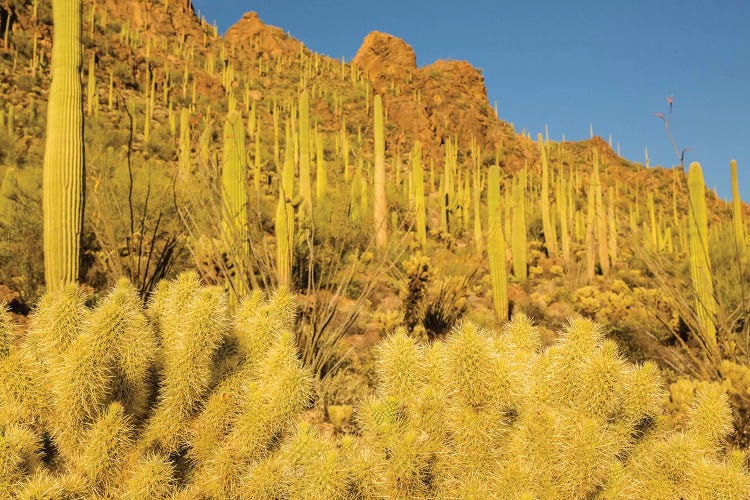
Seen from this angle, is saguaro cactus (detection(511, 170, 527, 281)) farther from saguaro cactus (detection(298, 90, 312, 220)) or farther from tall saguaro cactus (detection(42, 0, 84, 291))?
tall saguaro cactus (detection(42, 0, 84, 291))

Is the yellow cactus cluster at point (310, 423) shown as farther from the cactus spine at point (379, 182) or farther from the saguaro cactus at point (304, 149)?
the cactus spine at point (379, 182)

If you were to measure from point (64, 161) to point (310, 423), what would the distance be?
393 centimetres

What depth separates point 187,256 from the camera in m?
8.79

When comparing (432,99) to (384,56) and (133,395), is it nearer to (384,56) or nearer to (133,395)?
(384,56)

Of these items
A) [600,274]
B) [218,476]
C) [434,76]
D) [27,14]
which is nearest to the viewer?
[218,476]

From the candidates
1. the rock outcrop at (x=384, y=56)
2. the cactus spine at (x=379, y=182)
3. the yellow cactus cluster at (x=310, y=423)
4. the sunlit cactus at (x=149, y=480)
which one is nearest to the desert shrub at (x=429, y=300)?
the cactus spine at (x=379, y=182)

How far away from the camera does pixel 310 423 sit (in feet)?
6.81

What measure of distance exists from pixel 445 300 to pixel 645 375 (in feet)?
20.9

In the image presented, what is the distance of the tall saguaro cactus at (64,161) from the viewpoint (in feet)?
14.3

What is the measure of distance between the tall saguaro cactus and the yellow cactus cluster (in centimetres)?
227

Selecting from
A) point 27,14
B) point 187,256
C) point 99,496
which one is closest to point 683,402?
point 99,496

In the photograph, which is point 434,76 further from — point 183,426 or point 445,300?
point 183,426

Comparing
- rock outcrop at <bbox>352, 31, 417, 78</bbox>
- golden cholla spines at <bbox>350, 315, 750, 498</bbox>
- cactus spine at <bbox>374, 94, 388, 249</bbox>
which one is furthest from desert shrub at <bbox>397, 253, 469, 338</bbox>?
rock outcrop at <bbox>352, 31, 417, 78</bbox>

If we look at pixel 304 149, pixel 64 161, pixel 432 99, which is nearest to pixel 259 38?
pixel 432 99
